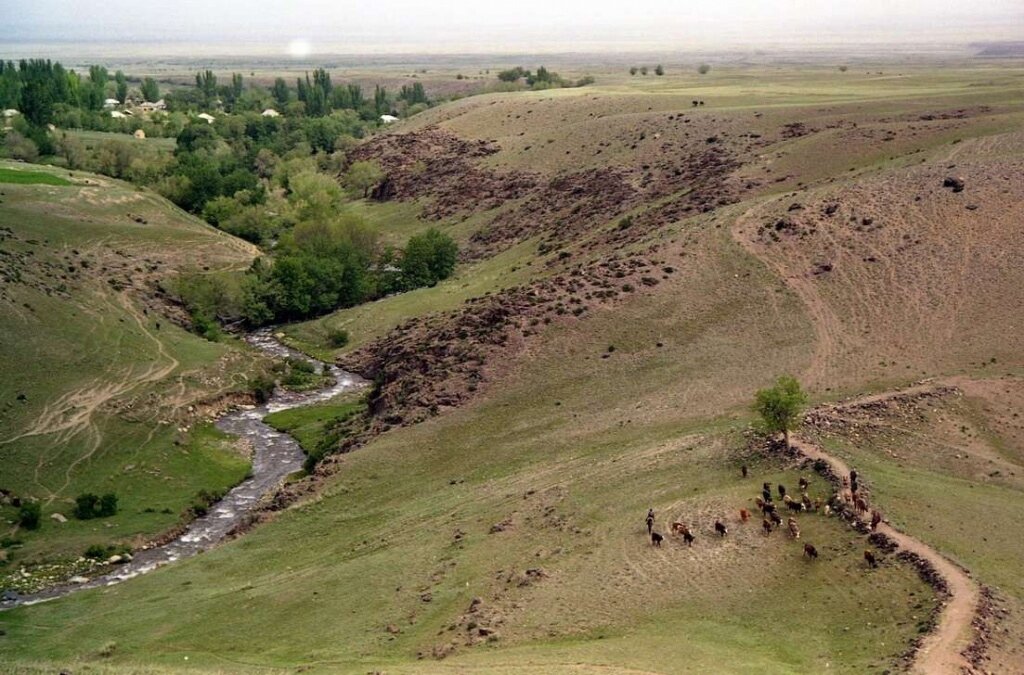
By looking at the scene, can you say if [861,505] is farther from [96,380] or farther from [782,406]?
[96,380]

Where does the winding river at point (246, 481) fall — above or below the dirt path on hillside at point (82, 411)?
below

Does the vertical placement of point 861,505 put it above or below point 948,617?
above

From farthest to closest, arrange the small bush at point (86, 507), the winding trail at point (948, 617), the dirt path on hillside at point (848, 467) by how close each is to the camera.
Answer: the small bush at point (86, 507), the dirt path on hillside at point (848, 467), the winding trail at point (948, 617)

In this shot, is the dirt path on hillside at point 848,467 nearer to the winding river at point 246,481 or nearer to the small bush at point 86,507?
the winding river at point 246,481

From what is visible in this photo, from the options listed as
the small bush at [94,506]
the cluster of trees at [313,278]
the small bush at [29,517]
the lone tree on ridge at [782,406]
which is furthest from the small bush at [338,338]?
the lone tree on ridge at [782,406]

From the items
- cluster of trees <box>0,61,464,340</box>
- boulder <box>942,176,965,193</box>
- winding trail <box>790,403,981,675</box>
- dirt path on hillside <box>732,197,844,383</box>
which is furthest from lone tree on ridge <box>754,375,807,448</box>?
boulder <box>942,176,965,193</box>

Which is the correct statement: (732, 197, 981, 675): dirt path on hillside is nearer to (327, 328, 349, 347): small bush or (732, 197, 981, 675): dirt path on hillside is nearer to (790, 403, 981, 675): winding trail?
(790, 403, 981, 675): winding trail

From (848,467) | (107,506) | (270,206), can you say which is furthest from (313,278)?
(848,467)

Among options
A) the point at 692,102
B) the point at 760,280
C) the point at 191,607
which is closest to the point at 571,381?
the point at 760,280
